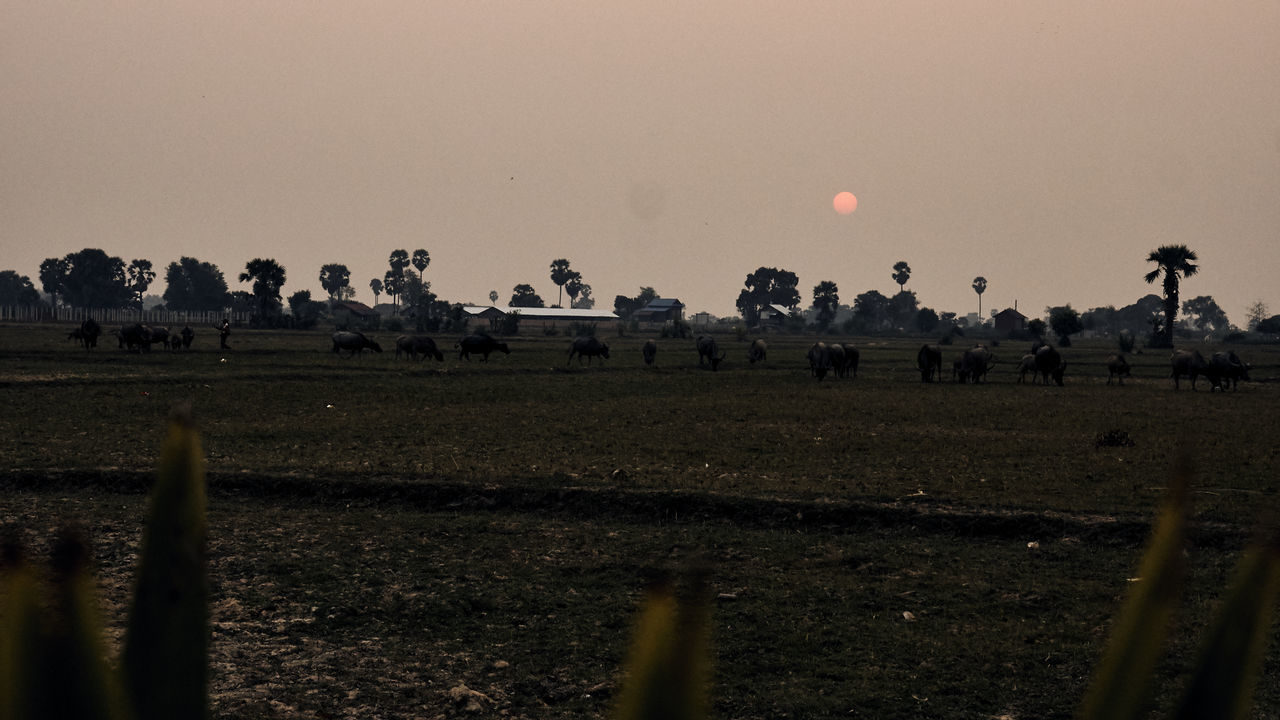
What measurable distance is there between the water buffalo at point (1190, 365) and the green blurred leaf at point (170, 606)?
37647 millimetres

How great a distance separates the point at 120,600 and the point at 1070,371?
46107 mm

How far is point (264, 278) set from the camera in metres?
104

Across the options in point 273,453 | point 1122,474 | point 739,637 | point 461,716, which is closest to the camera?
point 461,716

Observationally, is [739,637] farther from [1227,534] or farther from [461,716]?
[1227,534]

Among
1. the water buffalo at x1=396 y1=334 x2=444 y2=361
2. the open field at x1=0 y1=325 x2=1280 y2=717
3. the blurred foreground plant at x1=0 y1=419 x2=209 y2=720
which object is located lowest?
the open field at x1=0 y1=325 x2=1280 y2=717

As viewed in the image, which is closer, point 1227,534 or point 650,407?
point 1227,534

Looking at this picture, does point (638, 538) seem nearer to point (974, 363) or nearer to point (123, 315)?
point (974, 363)

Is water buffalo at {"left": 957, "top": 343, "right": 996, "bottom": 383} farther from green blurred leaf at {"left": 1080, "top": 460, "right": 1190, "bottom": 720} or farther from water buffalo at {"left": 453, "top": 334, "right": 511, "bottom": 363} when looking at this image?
green blurred leaf at {"left": 1080, "top": 460, "right": 1190, "bottom": 720}

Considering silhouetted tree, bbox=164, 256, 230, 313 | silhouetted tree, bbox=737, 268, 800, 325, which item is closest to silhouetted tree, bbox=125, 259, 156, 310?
silhouetted tree, bbox=164, 256, 230, 313

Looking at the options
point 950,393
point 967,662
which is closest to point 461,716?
point 967,662

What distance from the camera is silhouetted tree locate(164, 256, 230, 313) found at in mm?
153375

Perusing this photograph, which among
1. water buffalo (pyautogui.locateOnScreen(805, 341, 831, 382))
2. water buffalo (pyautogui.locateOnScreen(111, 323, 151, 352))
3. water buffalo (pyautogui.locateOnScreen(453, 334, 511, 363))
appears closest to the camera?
water buffalo (pyautogui.locateOnScreen(805, 341, 831, 382))

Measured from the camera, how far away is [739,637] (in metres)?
7.69

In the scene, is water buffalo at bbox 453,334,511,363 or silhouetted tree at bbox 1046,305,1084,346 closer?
water buffalo at bbox 453,334,511,363
